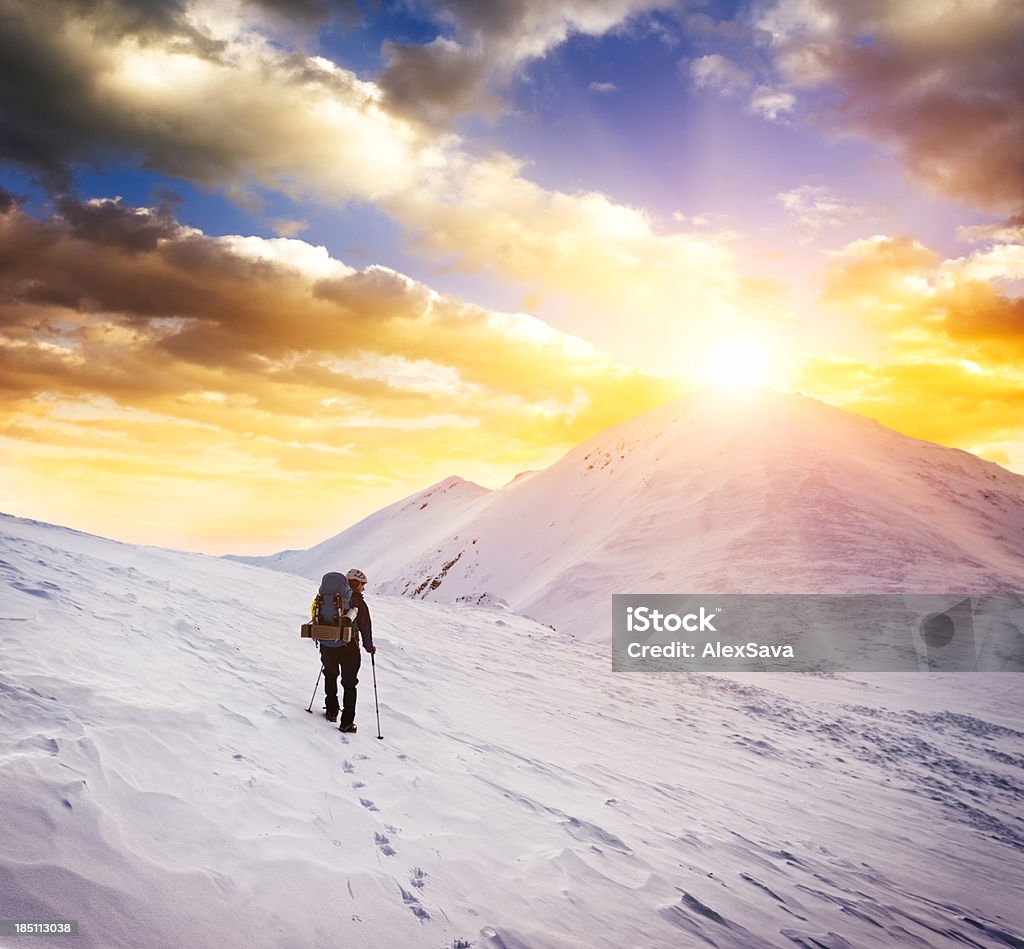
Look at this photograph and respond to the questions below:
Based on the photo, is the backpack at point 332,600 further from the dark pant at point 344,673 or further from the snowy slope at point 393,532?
the snowy slope at point 393,532

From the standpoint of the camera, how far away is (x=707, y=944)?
219 inches

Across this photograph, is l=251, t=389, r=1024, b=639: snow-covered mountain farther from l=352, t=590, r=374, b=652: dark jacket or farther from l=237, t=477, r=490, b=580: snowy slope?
l=352, t=590, r=374, b=652: dark jacket

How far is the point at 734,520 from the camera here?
150 ft

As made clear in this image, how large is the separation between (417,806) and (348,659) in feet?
7.73

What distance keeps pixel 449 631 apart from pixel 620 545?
3126 centimetres

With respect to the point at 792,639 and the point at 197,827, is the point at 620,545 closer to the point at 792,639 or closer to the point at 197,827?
the point at 792,639

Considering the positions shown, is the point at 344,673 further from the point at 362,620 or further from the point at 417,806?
the point at 417,806

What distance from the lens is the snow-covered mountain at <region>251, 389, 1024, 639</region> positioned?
38000 millimetres

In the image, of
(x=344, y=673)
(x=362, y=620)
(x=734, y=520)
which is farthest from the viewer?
(x=734, y=520)

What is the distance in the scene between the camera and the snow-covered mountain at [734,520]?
38.0 meters

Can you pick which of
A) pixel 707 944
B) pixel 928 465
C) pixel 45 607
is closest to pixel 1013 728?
pixel 707 944

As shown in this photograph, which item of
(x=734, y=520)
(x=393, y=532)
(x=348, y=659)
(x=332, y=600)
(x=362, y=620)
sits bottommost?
(x=393, y=532)

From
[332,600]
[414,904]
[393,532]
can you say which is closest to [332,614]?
[332,600]

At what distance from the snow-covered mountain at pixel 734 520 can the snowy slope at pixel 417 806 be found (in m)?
22.7
